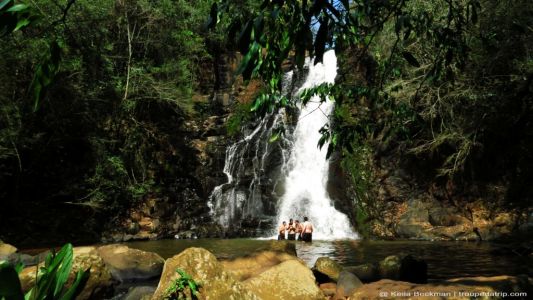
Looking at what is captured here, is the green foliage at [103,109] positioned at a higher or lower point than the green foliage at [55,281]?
higher

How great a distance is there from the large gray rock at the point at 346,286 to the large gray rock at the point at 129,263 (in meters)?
4.70

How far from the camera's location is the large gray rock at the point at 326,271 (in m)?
8.59

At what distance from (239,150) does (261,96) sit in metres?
21.9

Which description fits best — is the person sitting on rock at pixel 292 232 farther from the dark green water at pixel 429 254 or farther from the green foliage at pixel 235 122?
the green foliage at pixel 235 122

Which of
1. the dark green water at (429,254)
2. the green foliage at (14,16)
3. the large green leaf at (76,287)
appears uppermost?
the green foliage at (14,16)

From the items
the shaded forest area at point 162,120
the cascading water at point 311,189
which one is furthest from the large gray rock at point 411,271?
the cascading water at point 311,189

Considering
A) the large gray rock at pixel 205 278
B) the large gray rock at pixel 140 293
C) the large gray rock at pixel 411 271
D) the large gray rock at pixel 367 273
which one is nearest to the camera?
the large gray rock at pixel 205 278

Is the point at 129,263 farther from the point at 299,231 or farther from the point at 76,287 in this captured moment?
the point at 76,287

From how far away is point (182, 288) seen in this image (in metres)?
5.75

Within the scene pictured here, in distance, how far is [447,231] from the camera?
17672 mm

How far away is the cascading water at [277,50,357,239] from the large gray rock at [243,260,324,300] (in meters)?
12.6

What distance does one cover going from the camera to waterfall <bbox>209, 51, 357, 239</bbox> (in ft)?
69.9

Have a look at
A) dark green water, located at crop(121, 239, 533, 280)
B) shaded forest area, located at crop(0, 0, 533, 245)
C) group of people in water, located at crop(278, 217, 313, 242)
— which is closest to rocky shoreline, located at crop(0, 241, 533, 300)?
dark green water, located at crop(121, 239, 533, 280)

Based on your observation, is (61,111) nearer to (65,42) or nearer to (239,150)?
(65,42)
